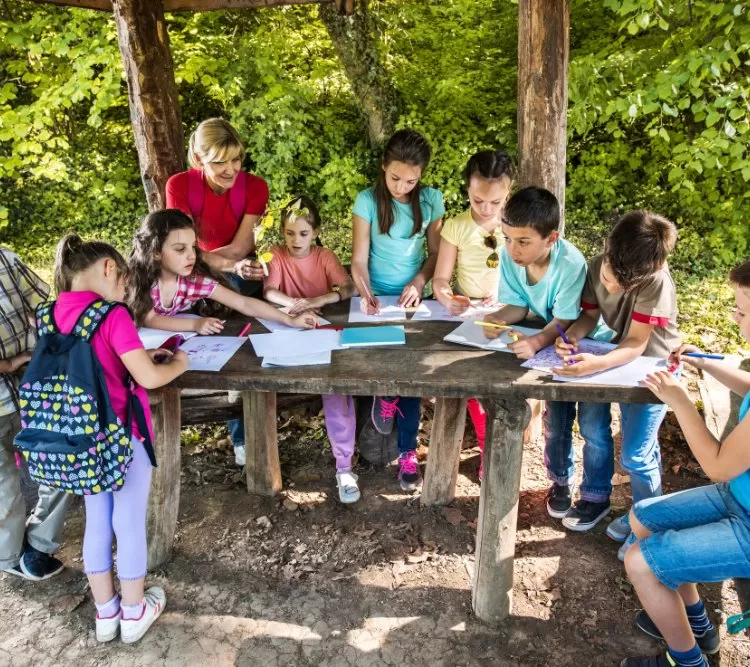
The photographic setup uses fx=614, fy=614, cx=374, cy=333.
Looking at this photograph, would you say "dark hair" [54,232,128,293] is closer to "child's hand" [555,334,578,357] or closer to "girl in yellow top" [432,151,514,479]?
"girl in yellow top" [432,151,514,479]

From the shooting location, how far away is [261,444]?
3.44 m

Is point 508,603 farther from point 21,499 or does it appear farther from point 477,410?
point 21,499

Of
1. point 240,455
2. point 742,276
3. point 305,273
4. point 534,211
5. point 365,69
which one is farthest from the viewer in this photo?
point 365,69

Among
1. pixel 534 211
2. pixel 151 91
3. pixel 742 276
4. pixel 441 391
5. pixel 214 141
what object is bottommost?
pixel 441 391

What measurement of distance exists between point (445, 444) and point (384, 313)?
788mm

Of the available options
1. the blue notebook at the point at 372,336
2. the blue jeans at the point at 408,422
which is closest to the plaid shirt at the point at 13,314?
the blue notebook at the point at 372,336

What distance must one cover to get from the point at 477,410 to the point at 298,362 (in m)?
1.37

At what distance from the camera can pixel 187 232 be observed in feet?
9.46

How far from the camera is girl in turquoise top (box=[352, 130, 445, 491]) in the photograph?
3.30 meters

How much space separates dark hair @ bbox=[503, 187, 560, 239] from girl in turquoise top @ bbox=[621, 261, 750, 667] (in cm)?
73

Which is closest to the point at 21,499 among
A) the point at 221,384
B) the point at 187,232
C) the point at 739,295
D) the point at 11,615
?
the point at 11,615

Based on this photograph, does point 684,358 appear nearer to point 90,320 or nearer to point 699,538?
point 699,538

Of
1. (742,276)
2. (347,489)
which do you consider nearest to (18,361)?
(347,489)

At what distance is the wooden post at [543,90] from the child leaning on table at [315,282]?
47.6 inches
